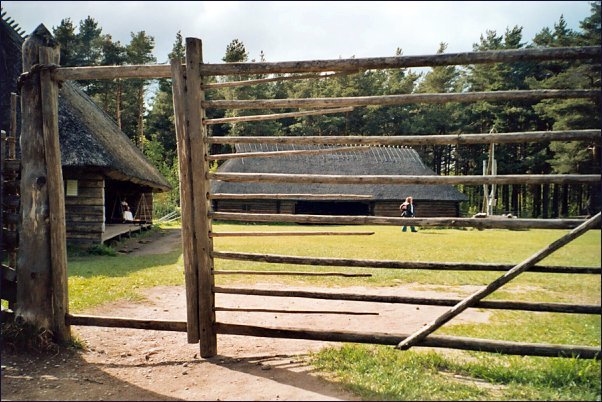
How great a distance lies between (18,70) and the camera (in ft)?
38.9

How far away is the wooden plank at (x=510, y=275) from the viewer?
2754 millimetres

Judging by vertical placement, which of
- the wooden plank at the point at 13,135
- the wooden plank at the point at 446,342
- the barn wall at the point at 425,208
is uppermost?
the wooden plank at the point at 13,135

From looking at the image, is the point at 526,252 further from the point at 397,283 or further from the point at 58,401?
the point at 58,401

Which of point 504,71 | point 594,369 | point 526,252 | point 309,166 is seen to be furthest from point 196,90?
point 504,71

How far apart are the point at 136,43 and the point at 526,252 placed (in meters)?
32.7

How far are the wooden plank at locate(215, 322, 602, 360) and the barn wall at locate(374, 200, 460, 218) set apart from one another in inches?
917

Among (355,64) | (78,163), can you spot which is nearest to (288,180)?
(355,64)

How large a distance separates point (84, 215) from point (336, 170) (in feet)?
57.4

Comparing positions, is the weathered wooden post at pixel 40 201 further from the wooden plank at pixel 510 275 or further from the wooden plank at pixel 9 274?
the wooden plank at pixel 510 275

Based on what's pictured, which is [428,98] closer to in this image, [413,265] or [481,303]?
[413,265]

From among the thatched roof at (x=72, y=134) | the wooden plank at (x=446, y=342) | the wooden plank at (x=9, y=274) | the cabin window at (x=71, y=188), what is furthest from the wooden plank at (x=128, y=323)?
the cabin window at (x=71, y=188)

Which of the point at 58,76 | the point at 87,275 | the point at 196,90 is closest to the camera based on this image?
the point at 196,90

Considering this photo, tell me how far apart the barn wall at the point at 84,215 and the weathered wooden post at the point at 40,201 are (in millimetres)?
7982

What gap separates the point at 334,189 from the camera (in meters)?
24.5
